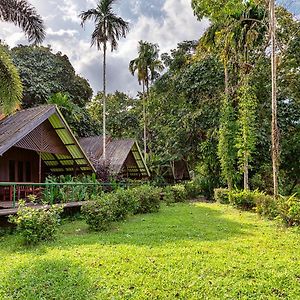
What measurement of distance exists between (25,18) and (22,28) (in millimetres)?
429

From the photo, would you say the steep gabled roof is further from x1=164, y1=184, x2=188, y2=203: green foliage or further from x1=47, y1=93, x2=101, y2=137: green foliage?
x1=47, y1=93, x2=101, y2=137: green foliage

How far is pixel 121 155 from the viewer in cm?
2472

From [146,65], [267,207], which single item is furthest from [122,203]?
[146,65]

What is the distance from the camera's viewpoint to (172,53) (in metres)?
32.9

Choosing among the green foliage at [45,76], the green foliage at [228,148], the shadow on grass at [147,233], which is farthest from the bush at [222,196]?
the green foliage at [45,76]

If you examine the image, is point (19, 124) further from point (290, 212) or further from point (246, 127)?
point (246, 127)

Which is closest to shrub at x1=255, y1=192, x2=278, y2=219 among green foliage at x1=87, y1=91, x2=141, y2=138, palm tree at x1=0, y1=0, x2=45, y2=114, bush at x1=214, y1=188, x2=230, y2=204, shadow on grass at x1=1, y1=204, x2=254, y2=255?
shadow on grass at x1=1, y1=204, x2=254, y2=255

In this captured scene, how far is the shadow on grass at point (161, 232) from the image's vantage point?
9062 millimetres

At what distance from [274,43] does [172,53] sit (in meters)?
18.6

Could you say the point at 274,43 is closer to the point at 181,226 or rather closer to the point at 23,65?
the point at 181,226

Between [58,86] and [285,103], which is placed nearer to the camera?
[285,103]

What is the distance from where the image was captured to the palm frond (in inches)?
546

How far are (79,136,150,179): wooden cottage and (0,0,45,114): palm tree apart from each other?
33.6 ft

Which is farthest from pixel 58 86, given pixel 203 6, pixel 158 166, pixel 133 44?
pixel 203 6
